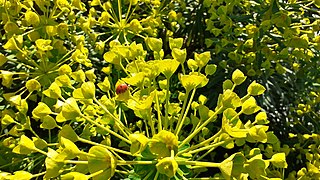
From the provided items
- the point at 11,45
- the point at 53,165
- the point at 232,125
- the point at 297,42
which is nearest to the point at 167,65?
the point at 232,125

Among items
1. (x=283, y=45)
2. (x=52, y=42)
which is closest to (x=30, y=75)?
(x=52, y=42)

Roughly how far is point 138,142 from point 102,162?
13 centimetres

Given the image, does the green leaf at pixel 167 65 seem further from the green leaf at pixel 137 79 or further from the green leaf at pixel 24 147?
the green leaf at pixel 24 147

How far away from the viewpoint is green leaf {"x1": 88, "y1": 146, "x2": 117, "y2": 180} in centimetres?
176

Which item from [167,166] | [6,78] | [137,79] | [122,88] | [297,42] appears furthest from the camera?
[297,42]

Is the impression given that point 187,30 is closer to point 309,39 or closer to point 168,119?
point 309,39

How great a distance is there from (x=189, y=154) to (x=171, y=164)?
0.28 metres

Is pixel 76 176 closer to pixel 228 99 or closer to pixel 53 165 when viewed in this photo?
pixel 53 165

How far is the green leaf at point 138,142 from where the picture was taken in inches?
70.1

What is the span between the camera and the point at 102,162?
176 centimetres

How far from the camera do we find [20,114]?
255 cm

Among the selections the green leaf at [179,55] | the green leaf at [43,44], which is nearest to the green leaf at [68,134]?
the green leaf at [179,55]

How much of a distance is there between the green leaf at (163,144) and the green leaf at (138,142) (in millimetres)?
25

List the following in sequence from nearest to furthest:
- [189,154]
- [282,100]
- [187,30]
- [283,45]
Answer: [189,154] < [283,45] < [282,100] < [187,30]
